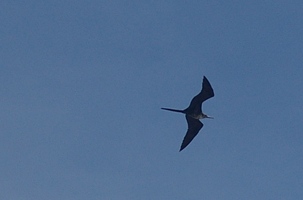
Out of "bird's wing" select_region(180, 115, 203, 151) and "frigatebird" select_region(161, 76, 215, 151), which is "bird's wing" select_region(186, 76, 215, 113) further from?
"bird's wing" select_region(180, 115, 203, 151)

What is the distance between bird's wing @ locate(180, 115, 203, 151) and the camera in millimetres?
78312

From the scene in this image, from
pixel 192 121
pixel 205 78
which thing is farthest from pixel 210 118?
pixel 205 78

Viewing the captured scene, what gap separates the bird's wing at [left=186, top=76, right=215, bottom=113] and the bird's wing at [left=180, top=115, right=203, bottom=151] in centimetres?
221

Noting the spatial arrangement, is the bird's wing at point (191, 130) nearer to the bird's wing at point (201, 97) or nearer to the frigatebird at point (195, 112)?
the frigatebird at point (195, 112)

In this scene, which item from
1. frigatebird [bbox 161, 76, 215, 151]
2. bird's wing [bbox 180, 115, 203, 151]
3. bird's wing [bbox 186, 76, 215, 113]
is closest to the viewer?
bird's wing [bbox 186, 76, 215, 113]

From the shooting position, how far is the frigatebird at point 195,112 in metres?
72.9

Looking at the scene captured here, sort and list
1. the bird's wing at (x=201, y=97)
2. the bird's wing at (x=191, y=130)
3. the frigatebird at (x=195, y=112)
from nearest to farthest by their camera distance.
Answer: the bird's wing at (x=201, y=97)
the frigatebird at (x=195, y=112)
the bird's wing at (x=191, y=130)

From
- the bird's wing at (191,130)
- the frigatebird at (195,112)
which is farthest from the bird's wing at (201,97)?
the bird's wing at (191,130)

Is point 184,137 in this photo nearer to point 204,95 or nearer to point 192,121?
point 192,121

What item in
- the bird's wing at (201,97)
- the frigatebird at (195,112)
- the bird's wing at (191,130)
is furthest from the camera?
the bird's wing at (191,130)

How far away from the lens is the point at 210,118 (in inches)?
3120

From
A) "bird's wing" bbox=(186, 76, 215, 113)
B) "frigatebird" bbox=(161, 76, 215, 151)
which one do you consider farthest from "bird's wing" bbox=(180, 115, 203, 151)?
"bird's wing" bbox=(186, 76, 215, 113)

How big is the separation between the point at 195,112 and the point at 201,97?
2.83 m

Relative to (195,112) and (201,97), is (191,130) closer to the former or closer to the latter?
(195,112)
